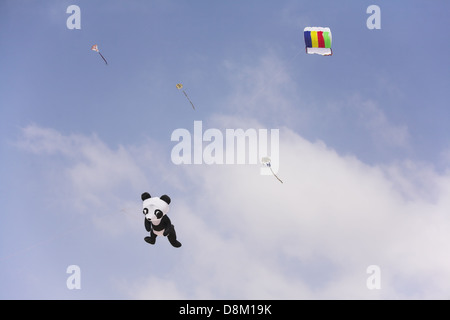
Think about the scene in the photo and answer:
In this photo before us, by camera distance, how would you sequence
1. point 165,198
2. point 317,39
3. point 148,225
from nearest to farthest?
point 165,198
point 148,225
point 317,39

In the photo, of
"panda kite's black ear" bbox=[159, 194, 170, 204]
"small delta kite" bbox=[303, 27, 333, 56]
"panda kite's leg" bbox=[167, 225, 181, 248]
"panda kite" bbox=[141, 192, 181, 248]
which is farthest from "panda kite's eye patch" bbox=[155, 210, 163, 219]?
"small delta kite" bbox=[303, 27, 333, 56]

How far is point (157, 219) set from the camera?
10797mm

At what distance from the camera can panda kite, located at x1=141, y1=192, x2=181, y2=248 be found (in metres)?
10.7

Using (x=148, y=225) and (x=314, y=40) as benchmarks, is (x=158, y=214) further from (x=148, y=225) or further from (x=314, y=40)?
(x=314, y=40)

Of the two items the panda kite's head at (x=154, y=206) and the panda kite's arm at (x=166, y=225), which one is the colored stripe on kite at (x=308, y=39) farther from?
the panda kite's arm at (x=166, y=225)

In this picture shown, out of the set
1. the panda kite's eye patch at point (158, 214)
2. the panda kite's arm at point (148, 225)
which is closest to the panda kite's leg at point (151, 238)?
the panda kite's arm at point (148, 225)

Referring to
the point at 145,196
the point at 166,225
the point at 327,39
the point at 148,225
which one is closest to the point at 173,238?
the point at 166,225

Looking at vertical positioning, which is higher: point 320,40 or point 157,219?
point 320,40

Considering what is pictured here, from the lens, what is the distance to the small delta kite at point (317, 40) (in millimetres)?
12367

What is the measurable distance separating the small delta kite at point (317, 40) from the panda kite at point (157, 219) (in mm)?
6967

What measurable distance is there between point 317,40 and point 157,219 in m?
7.89
